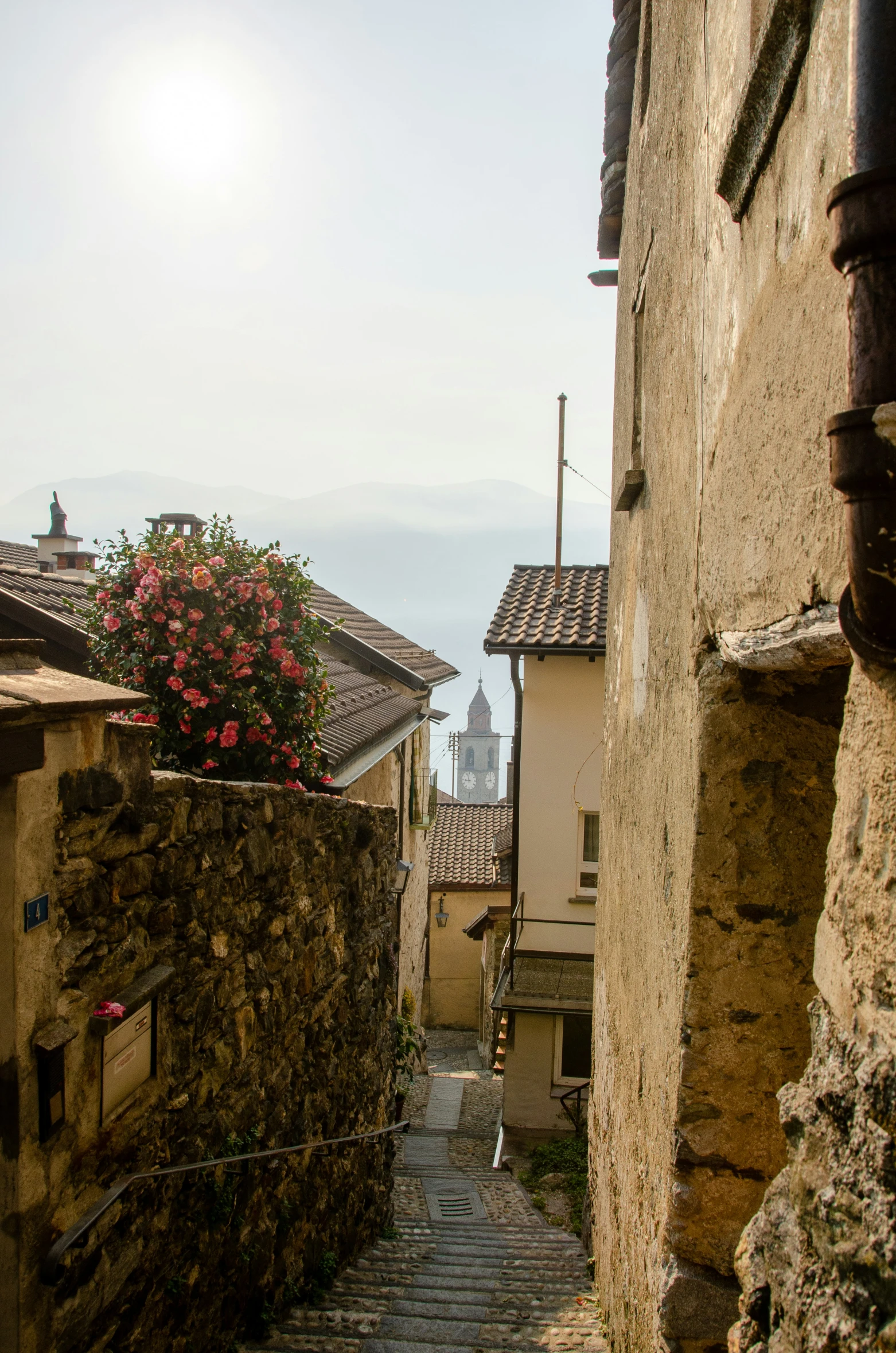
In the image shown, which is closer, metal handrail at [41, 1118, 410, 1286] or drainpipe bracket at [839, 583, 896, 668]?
drainpipe bracket at [839, 583, 896, 668]

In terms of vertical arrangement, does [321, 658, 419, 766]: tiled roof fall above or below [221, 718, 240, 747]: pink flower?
below

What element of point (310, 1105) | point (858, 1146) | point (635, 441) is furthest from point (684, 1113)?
point (635, 441)

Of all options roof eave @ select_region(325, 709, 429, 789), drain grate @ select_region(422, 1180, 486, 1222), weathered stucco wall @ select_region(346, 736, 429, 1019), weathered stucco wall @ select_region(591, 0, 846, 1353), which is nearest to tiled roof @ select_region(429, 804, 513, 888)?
weathered stucco wall @ select_region(346, 736, 429, 1019)

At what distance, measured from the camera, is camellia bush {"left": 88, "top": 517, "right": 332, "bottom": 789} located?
4996 mm

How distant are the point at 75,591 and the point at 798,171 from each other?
7168 mm

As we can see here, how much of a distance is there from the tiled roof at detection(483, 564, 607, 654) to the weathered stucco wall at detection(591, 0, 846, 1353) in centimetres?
641

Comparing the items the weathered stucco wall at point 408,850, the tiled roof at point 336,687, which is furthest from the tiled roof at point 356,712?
the weathered stucco wall at point 408,850

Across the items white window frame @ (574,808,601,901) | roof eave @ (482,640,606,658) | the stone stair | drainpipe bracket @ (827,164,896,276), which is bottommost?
the stone stair

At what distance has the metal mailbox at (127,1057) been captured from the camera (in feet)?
9.05

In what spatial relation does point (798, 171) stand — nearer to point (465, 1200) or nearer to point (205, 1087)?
point (205, 1087)

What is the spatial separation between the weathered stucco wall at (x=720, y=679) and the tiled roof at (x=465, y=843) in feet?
60.8

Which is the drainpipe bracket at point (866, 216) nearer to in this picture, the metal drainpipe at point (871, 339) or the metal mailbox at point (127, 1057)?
the metal drainpipe at point (871, 339)

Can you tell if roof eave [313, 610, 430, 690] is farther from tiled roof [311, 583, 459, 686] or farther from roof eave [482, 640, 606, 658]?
roof eave [482, 640, 606, 658]

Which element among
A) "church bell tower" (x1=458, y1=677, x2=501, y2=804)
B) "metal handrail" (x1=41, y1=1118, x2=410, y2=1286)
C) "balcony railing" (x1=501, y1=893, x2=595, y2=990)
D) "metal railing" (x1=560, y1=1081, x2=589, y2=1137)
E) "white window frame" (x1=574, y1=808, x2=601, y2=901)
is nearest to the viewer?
"metal handrail" (x1=41, y1=1118, x2=410, y2=1286)
